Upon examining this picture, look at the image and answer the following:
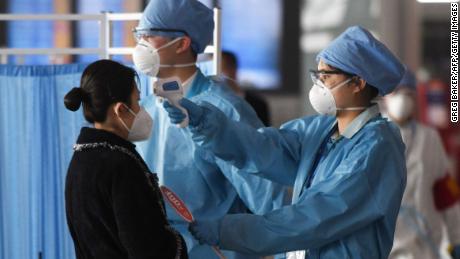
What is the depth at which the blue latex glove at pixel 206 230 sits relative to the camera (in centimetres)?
291

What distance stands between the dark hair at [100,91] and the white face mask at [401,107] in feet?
11.5

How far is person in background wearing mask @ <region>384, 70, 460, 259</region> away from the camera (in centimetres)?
594

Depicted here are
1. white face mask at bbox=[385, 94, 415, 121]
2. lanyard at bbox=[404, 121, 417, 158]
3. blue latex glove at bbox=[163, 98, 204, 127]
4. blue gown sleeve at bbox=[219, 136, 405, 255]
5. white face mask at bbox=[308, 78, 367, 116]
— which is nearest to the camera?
blue gown sleeve at bbox=[219, 136, 405, 255]

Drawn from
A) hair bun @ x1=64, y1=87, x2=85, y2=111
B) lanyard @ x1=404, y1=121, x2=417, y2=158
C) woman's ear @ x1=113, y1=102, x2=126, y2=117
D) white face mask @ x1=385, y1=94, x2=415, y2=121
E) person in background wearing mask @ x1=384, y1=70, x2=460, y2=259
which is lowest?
person in background wearing mask @ x1=384, y1=70, x2=460, y2=259

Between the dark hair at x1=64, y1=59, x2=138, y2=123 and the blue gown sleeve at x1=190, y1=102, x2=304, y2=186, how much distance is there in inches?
13.6

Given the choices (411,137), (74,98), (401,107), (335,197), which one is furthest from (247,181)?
(401,107)

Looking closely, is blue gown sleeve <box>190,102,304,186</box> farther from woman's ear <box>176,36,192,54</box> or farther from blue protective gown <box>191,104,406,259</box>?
woman's ear <box>176,36,192,54</box>

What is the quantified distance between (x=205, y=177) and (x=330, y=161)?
0.66m

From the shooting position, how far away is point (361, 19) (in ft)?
30.1

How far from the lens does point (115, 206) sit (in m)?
2.82

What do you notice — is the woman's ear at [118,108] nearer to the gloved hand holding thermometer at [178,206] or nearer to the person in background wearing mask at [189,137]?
the gloved hand holding thermometer at [178,206]

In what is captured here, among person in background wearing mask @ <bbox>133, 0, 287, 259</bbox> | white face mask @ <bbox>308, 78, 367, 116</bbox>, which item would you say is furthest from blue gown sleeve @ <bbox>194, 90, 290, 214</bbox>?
white face mask @ <bbox>308, 78, 367, 116</bbox>

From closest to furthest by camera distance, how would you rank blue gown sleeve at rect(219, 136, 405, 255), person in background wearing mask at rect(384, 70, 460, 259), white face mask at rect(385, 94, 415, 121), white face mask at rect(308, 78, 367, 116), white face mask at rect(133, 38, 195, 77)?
1. blue gown sleeve at rect(219, 136, 405, 255)
2. white face mask at rect(308, 78, 367, 116)
3. white face mask at rect(133, 38, 195, 77)
4. person in background wearing mask at rect(384, 70, 460, 259)
5. white face mask at rect(385, 94, 415, 121)

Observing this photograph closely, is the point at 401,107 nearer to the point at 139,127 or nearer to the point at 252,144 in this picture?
the point at 252,144
